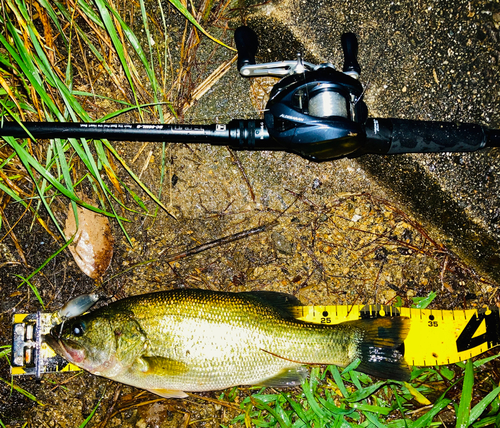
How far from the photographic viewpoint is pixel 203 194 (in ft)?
10.4

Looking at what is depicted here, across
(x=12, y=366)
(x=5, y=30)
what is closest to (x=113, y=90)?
(x=5, y=30)

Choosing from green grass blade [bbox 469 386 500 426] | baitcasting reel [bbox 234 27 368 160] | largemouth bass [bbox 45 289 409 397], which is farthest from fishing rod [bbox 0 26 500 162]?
green grass blade [bbox 469 386 500 426]

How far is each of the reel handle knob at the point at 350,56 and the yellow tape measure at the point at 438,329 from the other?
1.75 metres

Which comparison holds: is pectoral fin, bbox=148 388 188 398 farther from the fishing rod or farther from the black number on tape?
the black number on tape

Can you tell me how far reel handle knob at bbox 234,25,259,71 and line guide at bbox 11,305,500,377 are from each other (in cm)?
184

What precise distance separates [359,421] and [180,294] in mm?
1701

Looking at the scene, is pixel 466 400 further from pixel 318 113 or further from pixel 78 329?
pixel 78 329

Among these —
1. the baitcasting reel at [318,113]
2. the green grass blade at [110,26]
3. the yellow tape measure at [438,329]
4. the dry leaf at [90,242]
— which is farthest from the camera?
the dry leaf at [90,242]

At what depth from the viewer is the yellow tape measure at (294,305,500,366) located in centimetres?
293

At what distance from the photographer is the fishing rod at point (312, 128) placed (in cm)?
215

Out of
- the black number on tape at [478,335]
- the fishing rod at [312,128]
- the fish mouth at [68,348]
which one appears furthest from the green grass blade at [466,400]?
the fish mouth at [68,348]

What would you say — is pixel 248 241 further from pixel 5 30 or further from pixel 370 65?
pixel 5 30

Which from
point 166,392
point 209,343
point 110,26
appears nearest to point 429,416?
point 209,343

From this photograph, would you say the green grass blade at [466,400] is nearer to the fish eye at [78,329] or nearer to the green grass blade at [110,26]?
the fish eye at [78,329]
